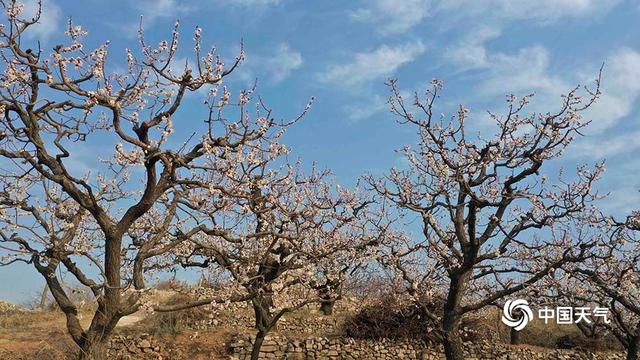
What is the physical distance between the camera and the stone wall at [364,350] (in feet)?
68.3

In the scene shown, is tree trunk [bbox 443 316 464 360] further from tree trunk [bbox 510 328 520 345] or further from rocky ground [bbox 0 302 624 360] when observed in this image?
tree trunk [bbox 510 328 520 345]

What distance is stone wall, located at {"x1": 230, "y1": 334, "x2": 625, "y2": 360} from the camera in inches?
820

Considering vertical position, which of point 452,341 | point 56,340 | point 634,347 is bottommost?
point 56,340

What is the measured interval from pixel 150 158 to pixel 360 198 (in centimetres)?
970

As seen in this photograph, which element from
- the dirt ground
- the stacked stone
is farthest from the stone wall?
the stacked stone

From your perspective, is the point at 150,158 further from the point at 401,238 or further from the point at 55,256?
the point at 401,238

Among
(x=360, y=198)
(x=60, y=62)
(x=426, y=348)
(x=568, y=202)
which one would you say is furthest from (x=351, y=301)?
(x=60, y=62)

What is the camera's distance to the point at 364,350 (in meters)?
21.8

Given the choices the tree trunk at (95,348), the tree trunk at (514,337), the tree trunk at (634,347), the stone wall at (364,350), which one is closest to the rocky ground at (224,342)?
the stone wall at (364,350)

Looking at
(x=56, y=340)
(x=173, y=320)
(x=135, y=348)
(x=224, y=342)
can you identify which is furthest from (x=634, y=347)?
(x=56, y=340)

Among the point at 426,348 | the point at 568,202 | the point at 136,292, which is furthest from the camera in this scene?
the point at 426,348

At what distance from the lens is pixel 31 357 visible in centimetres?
1803

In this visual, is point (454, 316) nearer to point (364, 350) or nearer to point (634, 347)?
point (634, 347)

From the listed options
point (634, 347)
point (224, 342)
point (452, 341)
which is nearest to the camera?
point (452, 341)
